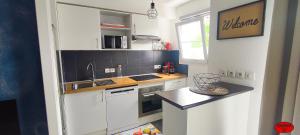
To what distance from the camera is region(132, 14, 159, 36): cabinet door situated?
2.58 m

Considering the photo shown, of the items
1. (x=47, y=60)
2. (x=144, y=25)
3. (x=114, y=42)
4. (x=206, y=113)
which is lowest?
(x=206, y=113)

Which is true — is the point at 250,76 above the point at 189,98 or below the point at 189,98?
above

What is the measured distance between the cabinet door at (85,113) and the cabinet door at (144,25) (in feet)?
4.24

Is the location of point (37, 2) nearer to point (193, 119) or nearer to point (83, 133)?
point (193, 119)

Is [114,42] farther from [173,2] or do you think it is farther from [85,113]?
[173,2]

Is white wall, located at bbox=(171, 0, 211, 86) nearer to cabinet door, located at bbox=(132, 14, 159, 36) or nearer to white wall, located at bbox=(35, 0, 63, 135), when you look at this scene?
cabinet door, located at bbox=(132, 14, 159, 36)

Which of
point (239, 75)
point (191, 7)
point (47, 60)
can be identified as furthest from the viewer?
point (191, 7)

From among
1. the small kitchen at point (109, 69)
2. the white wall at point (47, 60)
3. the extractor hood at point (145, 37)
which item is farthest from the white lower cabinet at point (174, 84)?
the white wall at point (47, 60)

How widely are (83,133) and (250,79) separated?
7.54ft

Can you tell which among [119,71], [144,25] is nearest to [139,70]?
[119,71]

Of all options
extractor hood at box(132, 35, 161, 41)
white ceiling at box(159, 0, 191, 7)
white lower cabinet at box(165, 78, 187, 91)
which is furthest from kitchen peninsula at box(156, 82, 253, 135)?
white ceiling at box(159, 0, 191, 7)

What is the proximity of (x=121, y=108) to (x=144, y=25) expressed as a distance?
5.15 feet

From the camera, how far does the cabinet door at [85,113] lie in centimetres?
196

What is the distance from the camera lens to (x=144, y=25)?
2.69 m
